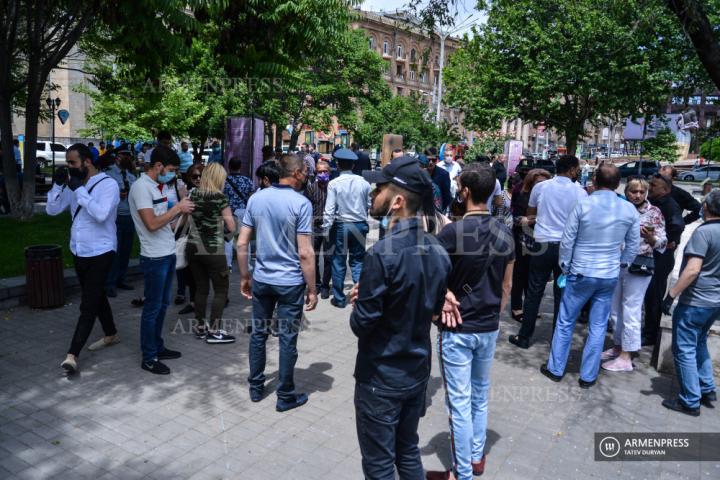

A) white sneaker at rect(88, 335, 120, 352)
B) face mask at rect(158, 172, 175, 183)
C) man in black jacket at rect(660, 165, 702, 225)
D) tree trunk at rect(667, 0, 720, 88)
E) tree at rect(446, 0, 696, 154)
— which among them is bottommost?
white sneaker at rect(88, 335, 120, 352)

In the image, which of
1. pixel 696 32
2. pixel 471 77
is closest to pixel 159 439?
pixel 696 32

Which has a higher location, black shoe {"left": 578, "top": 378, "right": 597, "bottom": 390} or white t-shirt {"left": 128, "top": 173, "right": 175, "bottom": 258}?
white t-shirt {"left": 128, "top": 173, "right": 175, "bottom": 258}

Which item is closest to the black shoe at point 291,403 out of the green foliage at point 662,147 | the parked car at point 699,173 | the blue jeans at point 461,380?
the blue jeans at point 461,380

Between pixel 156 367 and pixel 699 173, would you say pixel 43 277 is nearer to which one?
pixel 156 367

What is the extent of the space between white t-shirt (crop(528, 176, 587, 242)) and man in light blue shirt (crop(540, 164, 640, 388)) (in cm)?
91

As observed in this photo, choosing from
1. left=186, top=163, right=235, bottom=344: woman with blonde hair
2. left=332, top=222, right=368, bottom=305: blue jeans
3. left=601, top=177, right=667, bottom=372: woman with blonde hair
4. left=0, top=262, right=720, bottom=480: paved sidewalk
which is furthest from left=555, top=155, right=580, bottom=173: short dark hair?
left=186, top=163, right=235, bottom=344: woman with blonde hair

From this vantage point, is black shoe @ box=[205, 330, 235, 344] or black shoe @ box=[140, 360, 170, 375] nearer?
black shoe @ box=[140, 360, 170, 375]

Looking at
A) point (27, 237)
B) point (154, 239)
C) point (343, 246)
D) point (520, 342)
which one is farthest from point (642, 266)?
point (27, 237)

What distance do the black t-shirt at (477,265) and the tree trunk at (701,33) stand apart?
388 cm

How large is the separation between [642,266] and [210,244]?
427 centimetres

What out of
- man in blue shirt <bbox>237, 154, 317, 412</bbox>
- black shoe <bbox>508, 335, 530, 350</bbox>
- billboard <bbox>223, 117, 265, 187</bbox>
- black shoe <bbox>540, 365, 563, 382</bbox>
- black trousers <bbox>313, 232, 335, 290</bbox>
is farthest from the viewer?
billboard <bbox>223, 117, 265, 187</bbox>

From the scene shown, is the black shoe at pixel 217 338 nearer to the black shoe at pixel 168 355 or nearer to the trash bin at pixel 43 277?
the black shoe at pixel 168 355

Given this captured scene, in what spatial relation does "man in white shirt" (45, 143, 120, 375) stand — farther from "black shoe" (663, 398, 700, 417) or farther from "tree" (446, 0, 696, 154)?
"tree" (446, 0, 696, 154)

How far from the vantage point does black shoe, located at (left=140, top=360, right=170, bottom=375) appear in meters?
5.20
